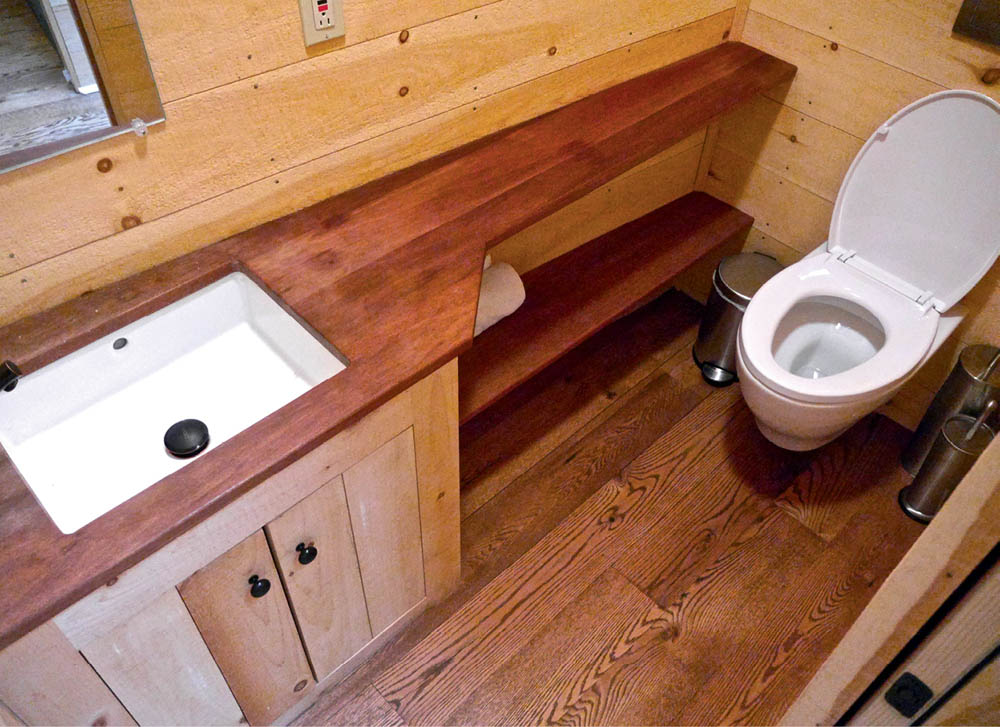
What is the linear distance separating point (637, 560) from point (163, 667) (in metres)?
1.12

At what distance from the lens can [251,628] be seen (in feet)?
4.16

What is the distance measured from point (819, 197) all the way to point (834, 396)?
2.27ft

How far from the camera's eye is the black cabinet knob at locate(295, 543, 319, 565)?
1.24 meters

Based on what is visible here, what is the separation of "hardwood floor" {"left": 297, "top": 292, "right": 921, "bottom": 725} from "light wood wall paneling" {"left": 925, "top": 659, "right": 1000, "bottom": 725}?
1109 millimetres

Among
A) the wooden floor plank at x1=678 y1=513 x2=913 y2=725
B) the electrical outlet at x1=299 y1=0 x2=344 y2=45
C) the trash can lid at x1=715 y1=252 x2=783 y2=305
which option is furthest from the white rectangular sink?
the trash can lid at x1=715 y1=252 x2=783 y2=305

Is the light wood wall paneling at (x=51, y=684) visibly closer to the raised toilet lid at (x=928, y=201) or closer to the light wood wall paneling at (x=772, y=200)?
the raised toilet lid at (x=928, y=201)

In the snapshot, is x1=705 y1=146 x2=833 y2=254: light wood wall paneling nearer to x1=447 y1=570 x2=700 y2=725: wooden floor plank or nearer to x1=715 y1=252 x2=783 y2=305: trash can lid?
x1=715 y1=252 x2=783 y2=305: trash can lid

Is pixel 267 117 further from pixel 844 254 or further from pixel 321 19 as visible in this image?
pixel 844 254

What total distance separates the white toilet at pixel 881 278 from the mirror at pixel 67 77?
135 centimetres

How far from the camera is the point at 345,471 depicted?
1.21m

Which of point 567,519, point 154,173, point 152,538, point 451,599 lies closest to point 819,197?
point 567,519

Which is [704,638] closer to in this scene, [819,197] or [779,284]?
[779,284]

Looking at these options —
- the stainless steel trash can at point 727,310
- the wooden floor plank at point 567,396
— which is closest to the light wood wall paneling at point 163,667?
the wooden floor plank at point 567,396

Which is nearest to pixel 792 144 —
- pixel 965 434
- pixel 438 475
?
pixel 965 434
